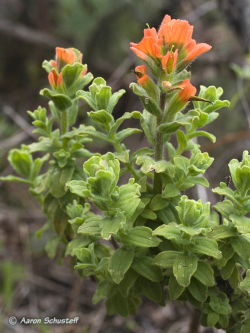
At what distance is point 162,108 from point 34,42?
2.85 meters

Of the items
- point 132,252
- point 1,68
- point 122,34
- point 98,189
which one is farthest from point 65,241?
point 1,68

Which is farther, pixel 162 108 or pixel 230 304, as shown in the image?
pixel 230 304

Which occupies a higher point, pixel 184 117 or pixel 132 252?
pixel 184 117

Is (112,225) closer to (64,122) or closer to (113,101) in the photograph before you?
(113,101)

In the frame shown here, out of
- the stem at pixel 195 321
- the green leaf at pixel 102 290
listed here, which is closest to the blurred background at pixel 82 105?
the stem at pixel 195 321

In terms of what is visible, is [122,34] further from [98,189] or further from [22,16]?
[98,189]

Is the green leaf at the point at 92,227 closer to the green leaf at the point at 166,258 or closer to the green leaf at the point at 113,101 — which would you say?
the green leaf at the point at 166,258

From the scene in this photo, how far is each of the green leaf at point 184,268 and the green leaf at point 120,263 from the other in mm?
126

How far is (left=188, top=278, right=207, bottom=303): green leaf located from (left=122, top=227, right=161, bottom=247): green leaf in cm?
17

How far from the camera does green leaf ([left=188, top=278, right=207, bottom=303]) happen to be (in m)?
0.91

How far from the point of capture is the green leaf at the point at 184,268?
2.69 ft

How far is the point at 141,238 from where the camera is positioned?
88 cm

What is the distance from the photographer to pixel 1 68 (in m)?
3.74

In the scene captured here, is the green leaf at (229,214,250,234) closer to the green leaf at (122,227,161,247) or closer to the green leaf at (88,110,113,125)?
the green leaf at (122,227,161,247)
